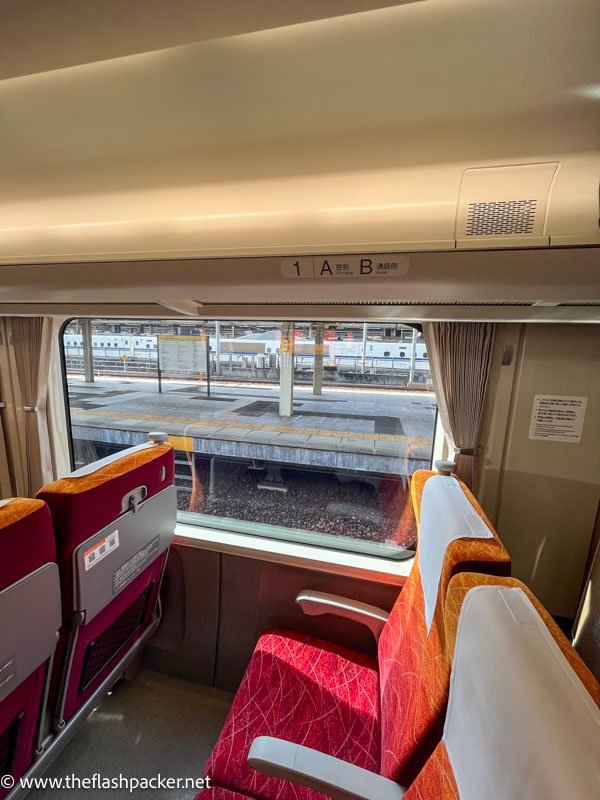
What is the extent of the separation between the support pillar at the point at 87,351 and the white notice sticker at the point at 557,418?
3.00m

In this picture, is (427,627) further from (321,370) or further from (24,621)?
(321,370)

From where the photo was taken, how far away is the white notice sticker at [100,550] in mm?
1284

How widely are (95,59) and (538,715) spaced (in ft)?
4.98

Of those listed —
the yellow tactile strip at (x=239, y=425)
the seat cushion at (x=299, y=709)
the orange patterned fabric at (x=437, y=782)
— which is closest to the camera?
the orange patterned fabric at (x=437, y=782)

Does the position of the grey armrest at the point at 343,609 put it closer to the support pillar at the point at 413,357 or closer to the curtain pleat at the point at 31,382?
the support pillar at the point at 413,357

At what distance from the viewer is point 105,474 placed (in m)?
1.40

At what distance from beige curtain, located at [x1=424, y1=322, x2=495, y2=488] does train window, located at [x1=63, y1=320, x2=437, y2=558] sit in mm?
204

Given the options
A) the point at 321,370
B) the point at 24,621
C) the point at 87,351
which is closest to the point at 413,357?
the point at 321,370

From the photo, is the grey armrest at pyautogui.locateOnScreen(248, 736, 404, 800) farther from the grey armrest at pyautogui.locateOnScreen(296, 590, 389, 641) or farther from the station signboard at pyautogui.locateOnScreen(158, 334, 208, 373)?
the station signboard at pyautogui.locateOnScreen(158, 334, 208, 373)

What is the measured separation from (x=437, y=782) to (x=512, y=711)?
0.37 metres

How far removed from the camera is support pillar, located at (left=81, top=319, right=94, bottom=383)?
2.47 meters

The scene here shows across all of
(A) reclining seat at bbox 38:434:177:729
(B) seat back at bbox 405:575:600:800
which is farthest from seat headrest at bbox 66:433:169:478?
(B) seat back at bbox 405:575:600:800

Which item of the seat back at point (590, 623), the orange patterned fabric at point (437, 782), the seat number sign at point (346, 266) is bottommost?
the seat back at point (590, 623)

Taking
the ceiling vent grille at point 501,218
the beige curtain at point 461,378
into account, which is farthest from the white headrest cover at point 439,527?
the ceiling vent grille at point 501,218
